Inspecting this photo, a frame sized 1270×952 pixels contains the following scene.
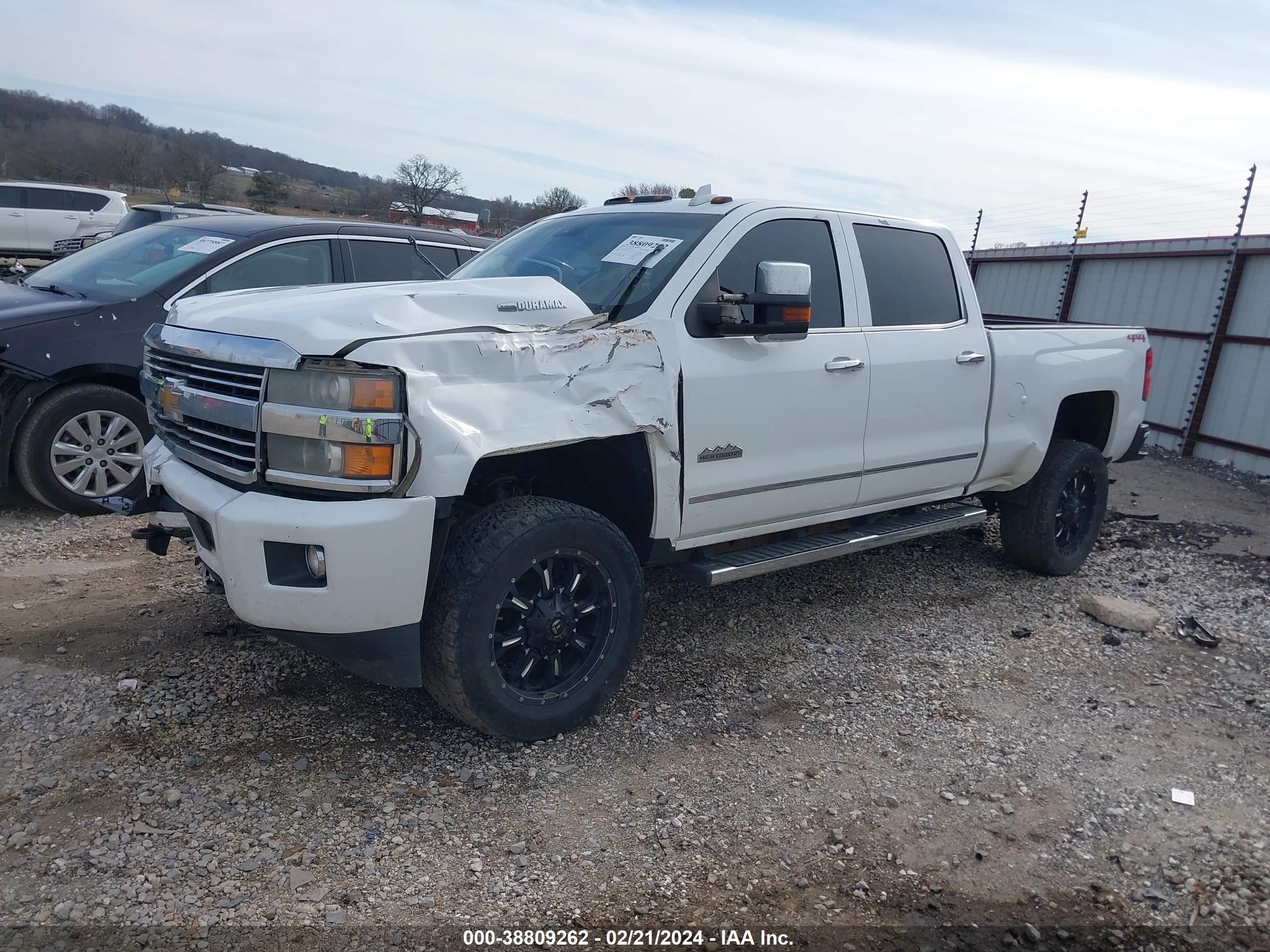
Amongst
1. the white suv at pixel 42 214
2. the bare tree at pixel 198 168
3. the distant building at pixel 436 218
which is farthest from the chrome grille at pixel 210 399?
the bare tree at pixel 198 168

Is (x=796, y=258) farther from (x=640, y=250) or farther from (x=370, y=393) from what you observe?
(x=370, y=393)

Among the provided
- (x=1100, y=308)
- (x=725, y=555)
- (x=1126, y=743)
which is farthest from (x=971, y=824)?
(x=1100, y=308)

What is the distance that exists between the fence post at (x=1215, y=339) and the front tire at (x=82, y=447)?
34.7 ft

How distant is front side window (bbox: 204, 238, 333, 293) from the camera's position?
5.83m

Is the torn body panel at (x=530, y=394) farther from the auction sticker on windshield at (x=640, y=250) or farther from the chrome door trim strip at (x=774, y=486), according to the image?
the auction sticker on windshield at (x=640, y=250)

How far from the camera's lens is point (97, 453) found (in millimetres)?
5574

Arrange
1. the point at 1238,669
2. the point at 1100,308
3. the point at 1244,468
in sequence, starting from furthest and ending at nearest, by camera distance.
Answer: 1. the point at 1100,308
2. the point at 1244,468
3. the point at 1238,669

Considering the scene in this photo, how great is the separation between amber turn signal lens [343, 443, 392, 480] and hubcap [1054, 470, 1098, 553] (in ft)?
14.3

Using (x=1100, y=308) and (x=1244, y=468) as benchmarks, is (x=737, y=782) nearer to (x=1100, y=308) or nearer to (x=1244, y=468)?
(x=1244, y=468)

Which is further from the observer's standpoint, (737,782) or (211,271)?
(211,271)

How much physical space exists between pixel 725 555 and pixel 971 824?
4.87 feet

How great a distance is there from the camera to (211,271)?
579 cm

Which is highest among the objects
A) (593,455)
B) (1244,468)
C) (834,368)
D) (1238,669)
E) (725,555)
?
(834,368)

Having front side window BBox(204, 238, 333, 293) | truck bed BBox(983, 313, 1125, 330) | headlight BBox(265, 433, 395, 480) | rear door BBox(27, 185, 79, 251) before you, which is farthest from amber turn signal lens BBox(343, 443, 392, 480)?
rear door BBox(27, 185, 79, 251)
